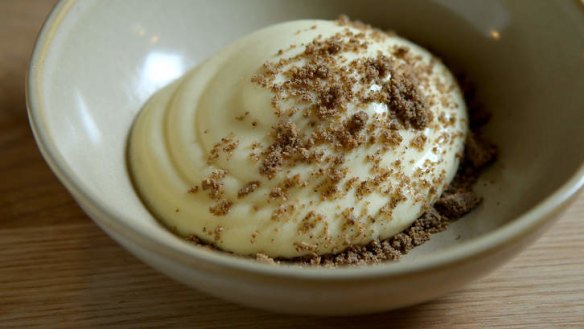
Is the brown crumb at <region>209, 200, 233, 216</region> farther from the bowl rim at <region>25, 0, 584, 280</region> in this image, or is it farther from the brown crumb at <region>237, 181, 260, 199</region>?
the bowl rim at <region>25, 0, 584, 280</region>

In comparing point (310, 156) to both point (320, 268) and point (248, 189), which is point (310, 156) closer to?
point (248, 189)

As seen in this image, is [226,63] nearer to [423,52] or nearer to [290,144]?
[290,144]

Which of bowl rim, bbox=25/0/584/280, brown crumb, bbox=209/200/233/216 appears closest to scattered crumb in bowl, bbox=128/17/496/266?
brown crumb, bbox=209/200/233/216

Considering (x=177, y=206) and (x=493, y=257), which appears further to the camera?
(x=177, y=206)

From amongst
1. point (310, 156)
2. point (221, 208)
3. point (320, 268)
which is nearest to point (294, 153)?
point (310, 156)

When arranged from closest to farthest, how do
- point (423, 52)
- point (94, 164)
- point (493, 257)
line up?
1. point (493, 257)
2. point (94, 164)
3. point (423, 52)

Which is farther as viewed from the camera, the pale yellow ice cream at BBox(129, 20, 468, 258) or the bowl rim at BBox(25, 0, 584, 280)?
the pale yellow ice cream at BBox(129, 20, 468, 258)

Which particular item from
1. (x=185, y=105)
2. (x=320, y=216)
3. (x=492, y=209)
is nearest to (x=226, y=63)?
(x=185, y=105)
